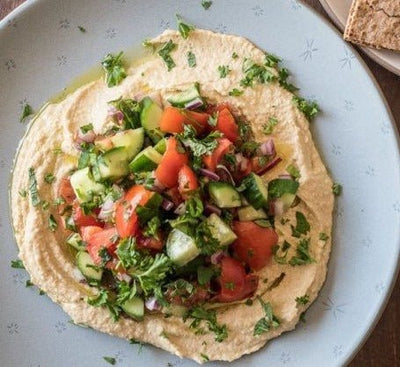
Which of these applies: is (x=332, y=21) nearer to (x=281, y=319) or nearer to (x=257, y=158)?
(x=257, y=158)

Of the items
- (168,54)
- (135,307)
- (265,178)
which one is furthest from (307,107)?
(135,307)

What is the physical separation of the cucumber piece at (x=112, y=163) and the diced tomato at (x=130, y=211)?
0.11m

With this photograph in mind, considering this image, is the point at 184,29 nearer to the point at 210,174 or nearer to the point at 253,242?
the point at 210,174

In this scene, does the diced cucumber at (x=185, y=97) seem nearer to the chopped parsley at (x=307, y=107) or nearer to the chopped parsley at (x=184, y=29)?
the chopped parsley at (x=184, y=29)

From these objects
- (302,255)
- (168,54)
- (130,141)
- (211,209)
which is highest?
(168,54)

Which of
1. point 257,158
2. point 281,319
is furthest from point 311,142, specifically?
point 281,319

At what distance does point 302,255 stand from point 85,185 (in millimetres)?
1082

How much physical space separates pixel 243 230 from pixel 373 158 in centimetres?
71

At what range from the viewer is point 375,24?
3.65 metres

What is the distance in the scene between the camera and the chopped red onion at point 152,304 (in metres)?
3.53

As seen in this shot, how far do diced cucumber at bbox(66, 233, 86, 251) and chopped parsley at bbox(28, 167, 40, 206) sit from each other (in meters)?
0.24

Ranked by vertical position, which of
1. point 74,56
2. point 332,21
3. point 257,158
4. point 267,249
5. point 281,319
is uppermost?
point 74,56

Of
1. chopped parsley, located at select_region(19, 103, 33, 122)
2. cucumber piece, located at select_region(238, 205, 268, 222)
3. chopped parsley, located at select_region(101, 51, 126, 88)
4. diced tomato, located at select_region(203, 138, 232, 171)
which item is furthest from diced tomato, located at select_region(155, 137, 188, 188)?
chopped parsley, located at select_region(19, 103, 33, 122)

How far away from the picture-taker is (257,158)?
357 cm
